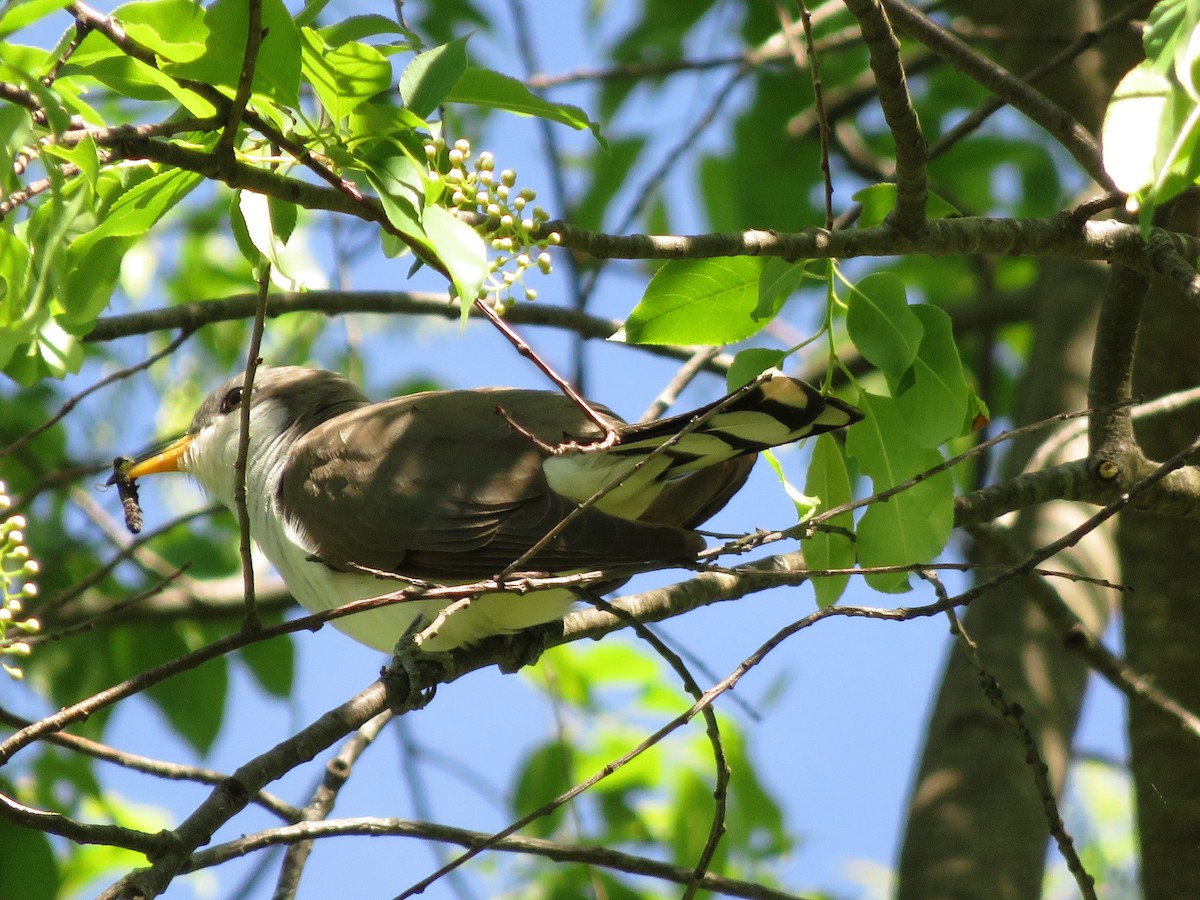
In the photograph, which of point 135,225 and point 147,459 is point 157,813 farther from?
point 135,225

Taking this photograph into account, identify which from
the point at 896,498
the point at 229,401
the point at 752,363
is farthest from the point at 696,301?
the point at 229,401

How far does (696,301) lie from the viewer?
8.07ft

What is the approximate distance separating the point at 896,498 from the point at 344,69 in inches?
50.6

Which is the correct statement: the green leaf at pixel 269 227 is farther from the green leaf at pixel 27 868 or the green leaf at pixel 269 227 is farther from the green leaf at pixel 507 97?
the green leaf at pixel 27 868

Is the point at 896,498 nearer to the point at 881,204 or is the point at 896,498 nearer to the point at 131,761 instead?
the point at 881,204

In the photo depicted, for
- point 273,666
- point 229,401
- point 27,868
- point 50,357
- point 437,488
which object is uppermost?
point 229,401

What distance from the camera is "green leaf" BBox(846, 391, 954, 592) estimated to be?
238cm

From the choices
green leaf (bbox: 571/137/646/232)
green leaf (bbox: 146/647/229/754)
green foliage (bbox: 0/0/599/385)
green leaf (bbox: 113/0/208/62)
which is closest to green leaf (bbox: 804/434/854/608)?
green foliage (bbox: 0/0/599/385)

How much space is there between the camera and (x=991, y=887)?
395 centimetres

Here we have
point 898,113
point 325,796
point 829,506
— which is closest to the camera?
point 898,113

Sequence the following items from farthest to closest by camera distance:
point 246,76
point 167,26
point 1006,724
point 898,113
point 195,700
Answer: point 195,700, point 1006,724, point 898,113, point 167,26, point 246,76

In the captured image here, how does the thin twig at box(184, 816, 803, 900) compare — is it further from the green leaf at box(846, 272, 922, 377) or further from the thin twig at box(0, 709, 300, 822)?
the green leaf at box(846, 272, 922, 377)

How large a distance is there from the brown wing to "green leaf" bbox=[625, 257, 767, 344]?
1.89 ft

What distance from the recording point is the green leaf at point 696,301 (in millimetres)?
2430
